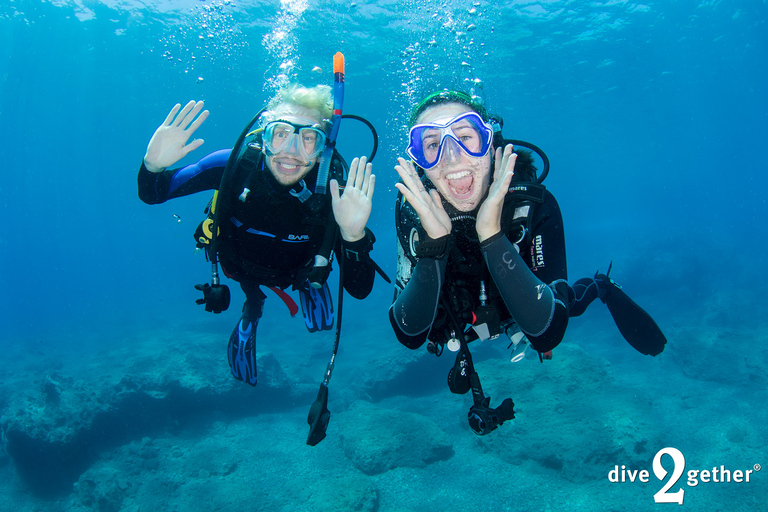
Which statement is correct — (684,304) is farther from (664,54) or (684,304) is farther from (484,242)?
(484,242)

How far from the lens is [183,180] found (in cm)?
398

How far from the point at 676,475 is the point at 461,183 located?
8.12 meters

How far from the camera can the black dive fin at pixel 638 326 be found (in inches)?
164

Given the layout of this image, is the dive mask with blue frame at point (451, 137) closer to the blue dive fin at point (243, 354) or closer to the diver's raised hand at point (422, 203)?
the diver's raised hand at point (422, 203)

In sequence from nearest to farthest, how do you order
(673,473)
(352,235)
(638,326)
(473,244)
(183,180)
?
(473,244), (352,235), (183,180), (638,326), (673,473)

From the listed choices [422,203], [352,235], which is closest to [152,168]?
[352,235]

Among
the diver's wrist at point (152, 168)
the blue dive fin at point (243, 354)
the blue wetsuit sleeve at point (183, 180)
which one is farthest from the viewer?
the blue dive fin at point (243, 354)

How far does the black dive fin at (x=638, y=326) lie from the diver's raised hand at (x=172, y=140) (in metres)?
5.01

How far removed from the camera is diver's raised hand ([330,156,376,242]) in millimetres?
3016

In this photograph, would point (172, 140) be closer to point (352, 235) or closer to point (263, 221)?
point (263, 221)

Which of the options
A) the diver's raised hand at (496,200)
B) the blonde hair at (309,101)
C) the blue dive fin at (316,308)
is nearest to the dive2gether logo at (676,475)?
the blue dive fin at (316,308)

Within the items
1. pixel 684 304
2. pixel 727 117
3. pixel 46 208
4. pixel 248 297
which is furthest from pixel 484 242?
pixel 46 208

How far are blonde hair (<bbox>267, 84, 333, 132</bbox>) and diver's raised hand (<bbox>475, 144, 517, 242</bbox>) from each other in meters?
2.11

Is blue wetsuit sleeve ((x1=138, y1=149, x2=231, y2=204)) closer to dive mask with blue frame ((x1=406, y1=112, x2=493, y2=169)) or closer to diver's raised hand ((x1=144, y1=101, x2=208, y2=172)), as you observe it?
diver's raised hand ((x1=144, y1=101, x2=208, y2=172))
